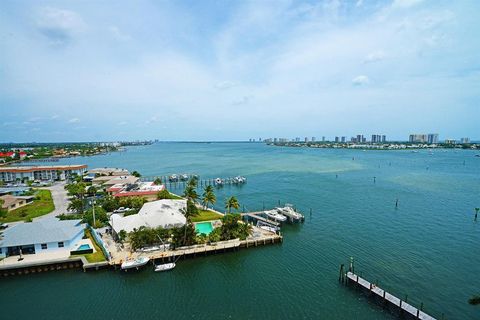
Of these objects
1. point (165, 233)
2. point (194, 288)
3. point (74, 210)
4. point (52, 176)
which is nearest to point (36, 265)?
point (165, 233)

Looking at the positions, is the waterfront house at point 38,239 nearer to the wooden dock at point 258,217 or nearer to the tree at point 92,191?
the tree at point 92,191

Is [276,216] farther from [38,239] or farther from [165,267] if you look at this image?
[38,239]

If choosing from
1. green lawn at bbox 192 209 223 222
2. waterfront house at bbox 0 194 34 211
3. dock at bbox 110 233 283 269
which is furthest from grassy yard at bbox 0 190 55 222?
green lawn at bbox 192 209 223 222

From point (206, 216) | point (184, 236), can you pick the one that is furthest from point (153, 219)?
point (206, 216)

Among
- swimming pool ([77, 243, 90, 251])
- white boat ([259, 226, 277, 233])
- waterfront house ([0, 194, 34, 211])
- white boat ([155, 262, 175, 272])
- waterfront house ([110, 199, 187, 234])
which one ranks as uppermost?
waterfront house ([110, 199, 187, 234])

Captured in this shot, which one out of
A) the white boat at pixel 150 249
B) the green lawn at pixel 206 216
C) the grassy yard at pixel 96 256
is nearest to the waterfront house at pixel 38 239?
the grassy yard at pixel 96 256

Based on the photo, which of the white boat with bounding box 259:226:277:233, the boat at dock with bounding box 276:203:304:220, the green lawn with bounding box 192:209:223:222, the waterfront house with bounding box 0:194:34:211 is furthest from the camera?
the waterfront house with bounding box 0:194:34:211

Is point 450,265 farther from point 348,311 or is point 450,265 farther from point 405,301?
point 348,311

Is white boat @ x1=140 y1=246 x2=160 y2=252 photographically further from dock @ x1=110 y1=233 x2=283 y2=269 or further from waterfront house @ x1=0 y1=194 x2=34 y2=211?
waterfront house @ x1=0 y1=194 x2=34 y2=211
